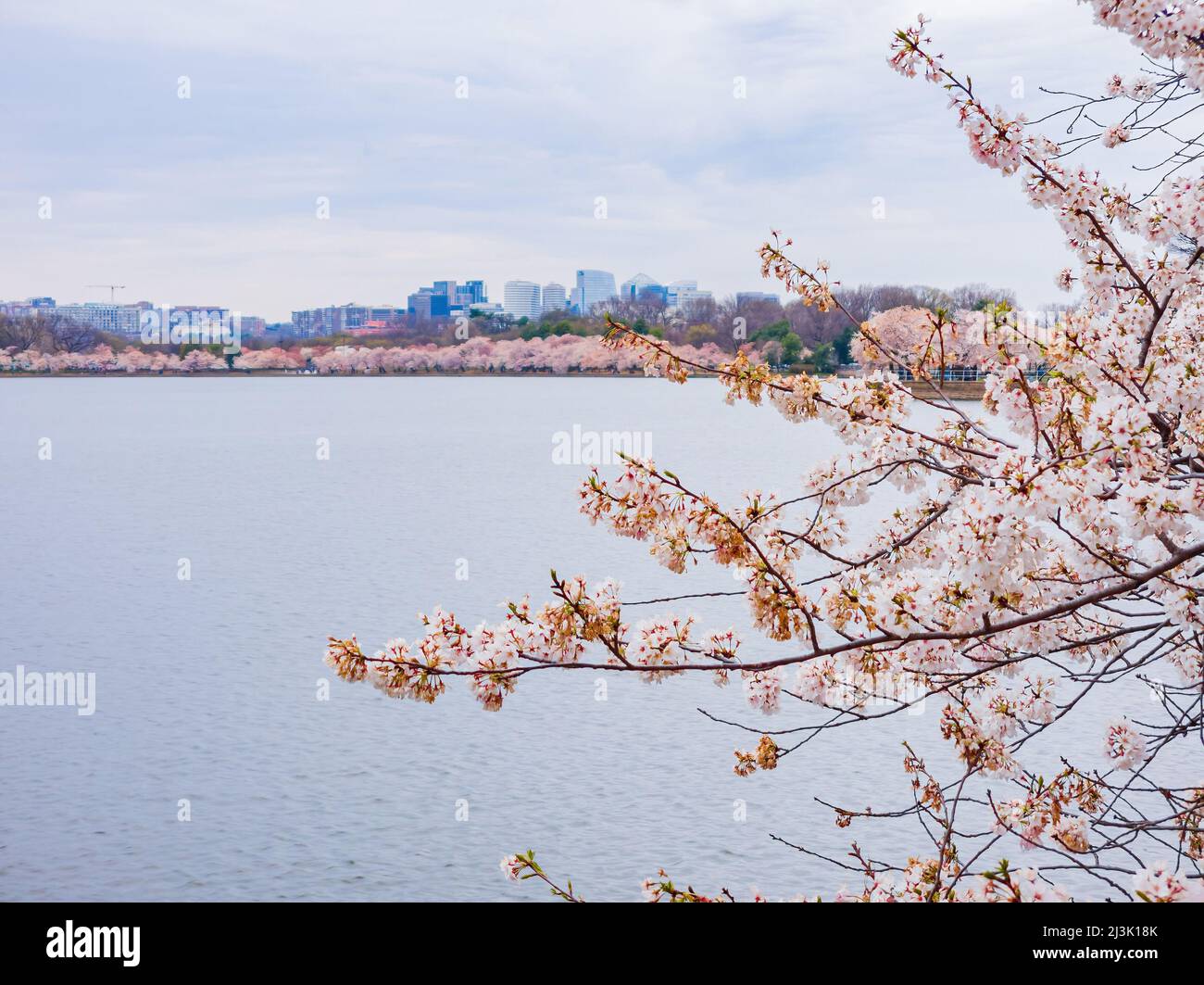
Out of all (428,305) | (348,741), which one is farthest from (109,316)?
(348,741)

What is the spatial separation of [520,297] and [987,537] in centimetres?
15059

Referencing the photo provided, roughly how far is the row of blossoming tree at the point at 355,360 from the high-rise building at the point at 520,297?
44.4 ft

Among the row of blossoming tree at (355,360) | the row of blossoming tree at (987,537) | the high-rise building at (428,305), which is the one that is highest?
the high-rise building at (428,305)

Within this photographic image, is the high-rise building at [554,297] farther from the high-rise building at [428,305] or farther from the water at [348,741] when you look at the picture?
the water at [348,741]

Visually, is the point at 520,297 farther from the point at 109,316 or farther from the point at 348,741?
the point at 348,741

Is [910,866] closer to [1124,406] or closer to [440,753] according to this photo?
[1124,406]

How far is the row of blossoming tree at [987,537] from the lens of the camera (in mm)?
3818

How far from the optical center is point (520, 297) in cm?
15212

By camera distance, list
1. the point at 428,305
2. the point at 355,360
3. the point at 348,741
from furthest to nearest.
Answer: the point at 428,305 → the point at 355,360 → the point at 348,741

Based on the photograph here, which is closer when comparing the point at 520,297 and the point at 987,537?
the point at 987,537

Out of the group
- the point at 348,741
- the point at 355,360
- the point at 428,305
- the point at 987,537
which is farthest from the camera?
the point at 428,305

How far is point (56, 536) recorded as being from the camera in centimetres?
3384

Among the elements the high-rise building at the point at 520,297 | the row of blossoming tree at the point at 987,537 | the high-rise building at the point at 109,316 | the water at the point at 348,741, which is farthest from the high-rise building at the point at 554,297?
the row of blossoming tree at the point at 987,537
